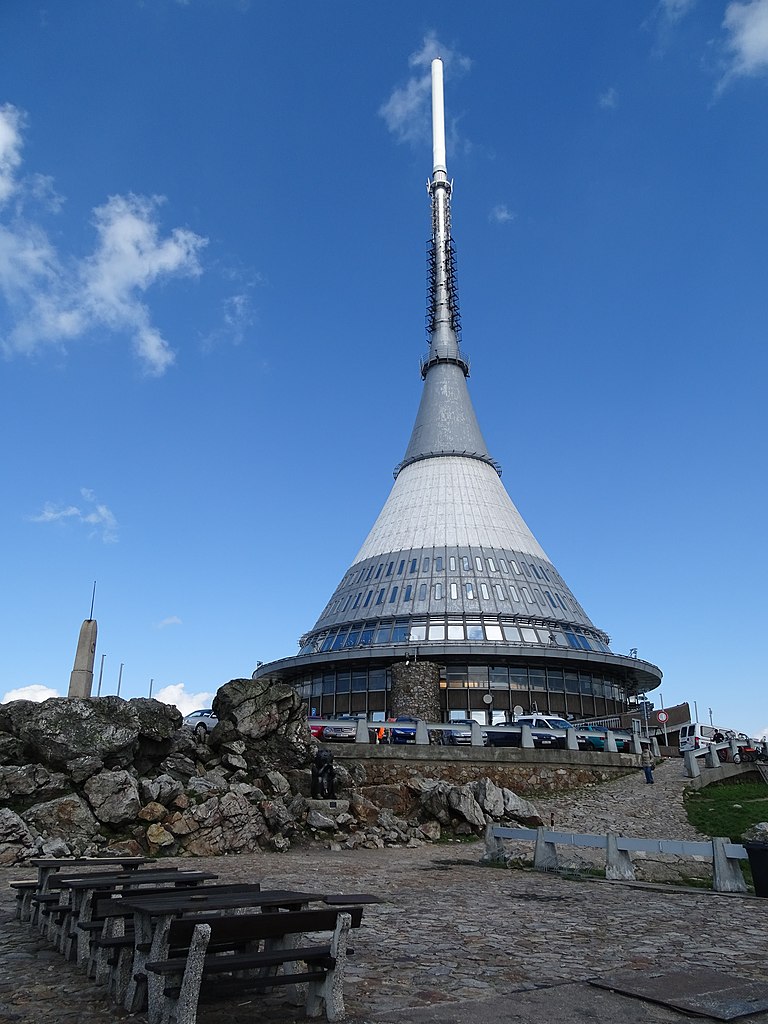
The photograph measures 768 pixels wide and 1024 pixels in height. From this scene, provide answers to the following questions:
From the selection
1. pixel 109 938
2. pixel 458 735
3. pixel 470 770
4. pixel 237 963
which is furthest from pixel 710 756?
pixel 237 963

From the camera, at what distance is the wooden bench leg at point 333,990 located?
553cm

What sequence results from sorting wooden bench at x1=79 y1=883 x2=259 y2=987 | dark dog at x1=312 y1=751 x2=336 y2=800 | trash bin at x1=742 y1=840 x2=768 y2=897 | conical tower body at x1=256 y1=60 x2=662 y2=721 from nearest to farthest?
wooden bench at x1=79 y1=883 x2=259 y2=987
trash bin at x1=742 y1=840 x2=768 y2=897
dark dog at x1=312 y1=751 x2=336 y2=800
conical tower body at x1=256 y1=60 x2=662 y2=721

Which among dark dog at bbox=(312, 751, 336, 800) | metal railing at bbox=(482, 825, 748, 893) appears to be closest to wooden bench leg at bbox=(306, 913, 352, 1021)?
metal railing at bbox=(482, 825, 748, 893)

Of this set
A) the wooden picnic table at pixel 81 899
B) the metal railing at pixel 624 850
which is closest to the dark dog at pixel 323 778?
the metal railing at pixel 624 850

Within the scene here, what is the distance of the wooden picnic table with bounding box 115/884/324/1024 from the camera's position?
18.0ft

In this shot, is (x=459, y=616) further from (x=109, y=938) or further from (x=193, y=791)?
(x=109, y=938)

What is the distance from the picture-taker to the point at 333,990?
18.3ft

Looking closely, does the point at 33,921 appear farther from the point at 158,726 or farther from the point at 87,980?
the point at 158,726

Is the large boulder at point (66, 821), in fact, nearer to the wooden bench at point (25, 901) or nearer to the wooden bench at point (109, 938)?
the wooden bench at point (25, 901)

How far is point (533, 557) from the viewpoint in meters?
54.5

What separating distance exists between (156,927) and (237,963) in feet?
2.72

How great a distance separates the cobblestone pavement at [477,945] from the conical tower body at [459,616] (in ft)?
97.0

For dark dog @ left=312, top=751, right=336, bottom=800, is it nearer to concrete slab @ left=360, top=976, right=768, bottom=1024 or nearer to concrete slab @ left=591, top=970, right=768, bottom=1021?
concrete slab @ left=591, top=970, right=768, bottom=1021

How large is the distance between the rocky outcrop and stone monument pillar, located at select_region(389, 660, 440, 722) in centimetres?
1864
